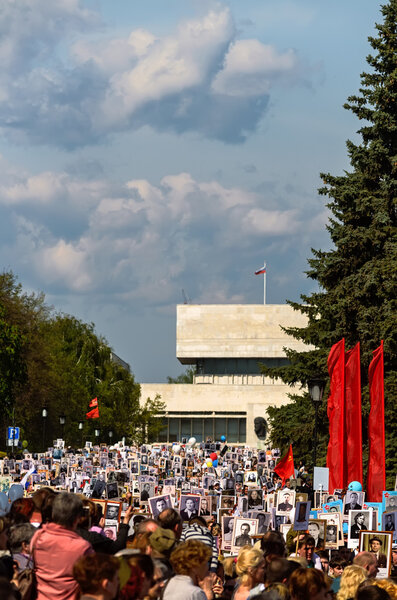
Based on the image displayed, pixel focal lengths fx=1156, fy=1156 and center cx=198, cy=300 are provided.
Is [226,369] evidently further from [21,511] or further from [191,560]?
[191,560]

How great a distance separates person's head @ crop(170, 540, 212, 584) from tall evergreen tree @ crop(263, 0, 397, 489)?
27457 millimetres

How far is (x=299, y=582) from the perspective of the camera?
23.6ft

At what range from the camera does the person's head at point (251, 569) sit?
8.57 m

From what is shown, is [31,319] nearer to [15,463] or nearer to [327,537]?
[15,463]

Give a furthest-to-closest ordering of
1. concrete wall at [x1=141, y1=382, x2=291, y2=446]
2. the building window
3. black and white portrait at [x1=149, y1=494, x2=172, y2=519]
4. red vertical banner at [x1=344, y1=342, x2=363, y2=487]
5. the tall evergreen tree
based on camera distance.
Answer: the building window, concrete wall at [x1=141, y1=382, x2=291, y2=446], the tall evergreen tree, red vertical banner at [x1=344, y1=342, x2=363, y2=487], black and white portrait at [x1=149, y1=494, x2=172, y2=519]

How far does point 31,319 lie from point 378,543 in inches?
2339

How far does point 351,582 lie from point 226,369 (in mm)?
100063

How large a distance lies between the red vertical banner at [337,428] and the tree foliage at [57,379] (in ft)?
105

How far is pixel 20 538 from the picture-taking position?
8.59 m

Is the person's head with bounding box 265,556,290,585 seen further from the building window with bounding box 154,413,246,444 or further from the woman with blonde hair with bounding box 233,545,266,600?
the building window with bounding box 154,413,246,444

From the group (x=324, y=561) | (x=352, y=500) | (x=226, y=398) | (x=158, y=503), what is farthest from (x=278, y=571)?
(x=226, y=398)

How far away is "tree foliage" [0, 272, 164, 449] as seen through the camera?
60906 mm

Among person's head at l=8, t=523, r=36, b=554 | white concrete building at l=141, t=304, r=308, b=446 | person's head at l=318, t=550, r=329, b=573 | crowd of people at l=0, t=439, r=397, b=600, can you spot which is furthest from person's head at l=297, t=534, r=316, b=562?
white concrete building at l=141, t=304, r=308, b=446

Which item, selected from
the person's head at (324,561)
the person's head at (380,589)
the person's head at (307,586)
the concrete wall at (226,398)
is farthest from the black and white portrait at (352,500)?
the concrete wall at (226,398)
